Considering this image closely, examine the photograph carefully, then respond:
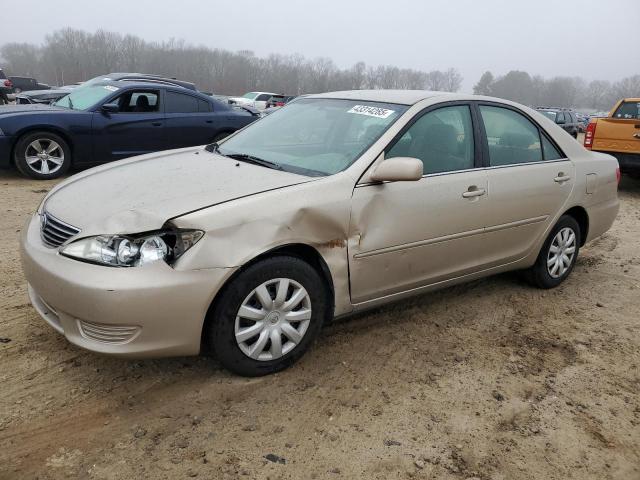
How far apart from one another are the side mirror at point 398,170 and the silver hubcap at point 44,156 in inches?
244

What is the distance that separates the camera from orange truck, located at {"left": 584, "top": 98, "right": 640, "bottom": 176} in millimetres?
9258

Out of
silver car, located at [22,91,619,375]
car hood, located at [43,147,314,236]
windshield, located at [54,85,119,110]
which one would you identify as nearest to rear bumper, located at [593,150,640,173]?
silver car, located at [22,91,619,375]

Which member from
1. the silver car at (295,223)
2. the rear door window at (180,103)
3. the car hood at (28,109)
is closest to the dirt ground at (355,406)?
the silver car at (295,223)

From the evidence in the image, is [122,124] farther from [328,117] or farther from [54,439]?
[54,439]

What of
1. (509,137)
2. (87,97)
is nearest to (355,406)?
(509,137)

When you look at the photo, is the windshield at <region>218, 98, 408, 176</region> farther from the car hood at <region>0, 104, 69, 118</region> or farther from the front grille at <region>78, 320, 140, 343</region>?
the car hood at <region>0, 104, 69, 118</region>

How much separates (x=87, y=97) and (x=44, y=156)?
4.02ft

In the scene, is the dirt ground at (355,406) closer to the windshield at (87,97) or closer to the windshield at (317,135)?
the windshield at (317,135)

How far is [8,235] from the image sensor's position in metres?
5.24

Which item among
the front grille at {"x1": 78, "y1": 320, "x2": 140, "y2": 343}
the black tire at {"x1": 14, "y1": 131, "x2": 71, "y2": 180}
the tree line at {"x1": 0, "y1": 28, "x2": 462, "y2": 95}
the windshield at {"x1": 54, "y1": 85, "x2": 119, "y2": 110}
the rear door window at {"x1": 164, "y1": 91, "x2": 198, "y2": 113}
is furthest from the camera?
the tree line at {"x1": 0, "y1": 28, "x2": 462, "y2": 95}

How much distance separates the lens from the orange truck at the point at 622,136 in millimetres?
9258

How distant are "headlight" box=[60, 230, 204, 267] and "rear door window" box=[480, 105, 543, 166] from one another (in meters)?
2.30

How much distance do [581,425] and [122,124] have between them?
730 cm

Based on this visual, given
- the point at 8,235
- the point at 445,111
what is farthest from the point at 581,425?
the point at 8,235
